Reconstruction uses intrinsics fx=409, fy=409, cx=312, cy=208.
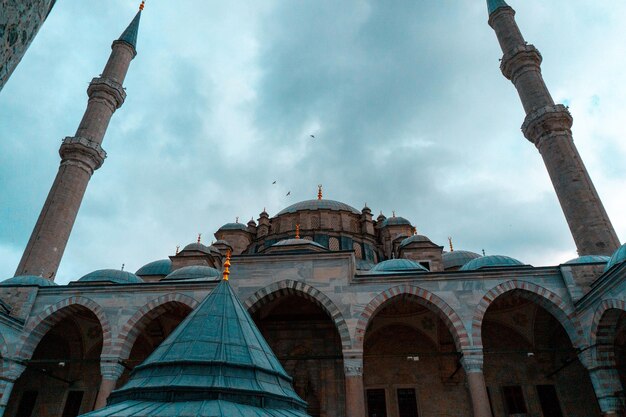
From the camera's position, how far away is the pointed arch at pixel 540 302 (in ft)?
33.8

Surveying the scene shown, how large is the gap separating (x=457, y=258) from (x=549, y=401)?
274 inches

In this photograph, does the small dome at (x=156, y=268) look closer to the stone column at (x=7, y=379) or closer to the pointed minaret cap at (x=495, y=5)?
the stone column at (x=7, y=379)

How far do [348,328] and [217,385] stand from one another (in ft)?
23.7

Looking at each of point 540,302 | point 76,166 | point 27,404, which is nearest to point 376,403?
point 540,302

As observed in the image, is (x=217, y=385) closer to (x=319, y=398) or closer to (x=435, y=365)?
(x=319, y=398)

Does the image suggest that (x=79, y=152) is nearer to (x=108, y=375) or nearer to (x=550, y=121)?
(x=108, y=375)

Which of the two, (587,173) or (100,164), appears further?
(100,164)

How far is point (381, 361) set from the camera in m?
13.9

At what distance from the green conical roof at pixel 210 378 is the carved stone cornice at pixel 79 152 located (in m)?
16.0

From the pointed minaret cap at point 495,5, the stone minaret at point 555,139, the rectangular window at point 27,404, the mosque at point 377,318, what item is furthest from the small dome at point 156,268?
the pointed minaret cap at point 495,5

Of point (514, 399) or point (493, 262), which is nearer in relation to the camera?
point (514, 399)

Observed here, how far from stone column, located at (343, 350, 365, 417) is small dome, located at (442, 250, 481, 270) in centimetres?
929

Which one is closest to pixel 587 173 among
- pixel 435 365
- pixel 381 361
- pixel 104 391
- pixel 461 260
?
pixel 461 260

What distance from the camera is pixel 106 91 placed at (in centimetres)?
2011
